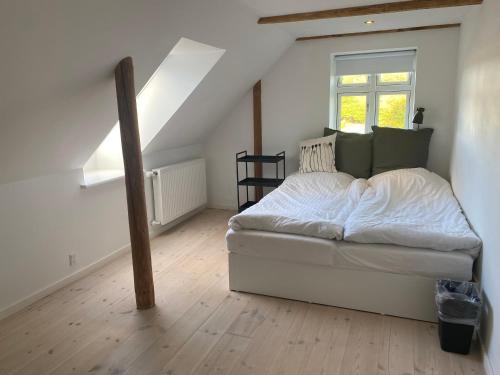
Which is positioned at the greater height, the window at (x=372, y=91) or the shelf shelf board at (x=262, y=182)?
the window at (x=372, y=91)

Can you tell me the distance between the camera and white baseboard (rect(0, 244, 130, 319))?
265 cm

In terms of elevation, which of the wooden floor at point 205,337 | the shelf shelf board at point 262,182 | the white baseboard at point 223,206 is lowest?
the wooden floor at point 205,337

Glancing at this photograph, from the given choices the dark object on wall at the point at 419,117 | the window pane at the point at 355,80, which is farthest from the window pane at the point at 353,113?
the dark object on wall at the point at 419,117

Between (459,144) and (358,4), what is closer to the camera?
(358,4)

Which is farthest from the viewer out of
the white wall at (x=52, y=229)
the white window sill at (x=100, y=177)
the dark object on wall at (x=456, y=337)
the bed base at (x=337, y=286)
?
the white window sill at (x=100, y=177)

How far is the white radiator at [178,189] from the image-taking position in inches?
159

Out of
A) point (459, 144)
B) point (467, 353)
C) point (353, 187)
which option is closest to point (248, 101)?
point (353, 187)

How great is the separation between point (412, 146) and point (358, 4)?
→ 161cm

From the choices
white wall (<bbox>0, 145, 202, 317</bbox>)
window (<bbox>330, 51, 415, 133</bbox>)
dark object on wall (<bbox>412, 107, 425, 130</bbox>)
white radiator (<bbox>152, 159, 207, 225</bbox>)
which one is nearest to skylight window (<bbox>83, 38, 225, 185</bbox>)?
white wall (<bbox>0, 145, 202, 317</bbox>)

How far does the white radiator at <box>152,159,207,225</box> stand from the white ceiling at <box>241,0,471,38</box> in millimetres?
1809

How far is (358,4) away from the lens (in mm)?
3113

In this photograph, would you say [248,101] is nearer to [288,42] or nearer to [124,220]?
[288,42]

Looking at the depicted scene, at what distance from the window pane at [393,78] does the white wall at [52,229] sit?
302 cm

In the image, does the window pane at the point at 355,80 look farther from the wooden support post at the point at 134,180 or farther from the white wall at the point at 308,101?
the wooden support post at the point at 134,180
